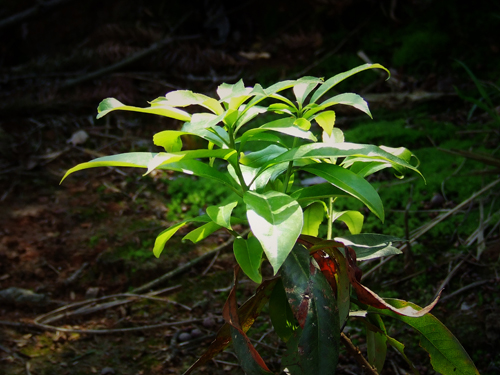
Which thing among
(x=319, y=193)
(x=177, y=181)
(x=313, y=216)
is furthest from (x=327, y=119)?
(x=177, y=181)

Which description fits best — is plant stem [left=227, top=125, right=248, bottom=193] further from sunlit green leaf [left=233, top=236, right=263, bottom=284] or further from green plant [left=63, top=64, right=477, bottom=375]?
sunlit green leaf [left=233, top=236, right=263, bottom=284]

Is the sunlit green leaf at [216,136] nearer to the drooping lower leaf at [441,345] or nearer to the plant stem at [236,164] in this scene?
the plant stem at [236,164]

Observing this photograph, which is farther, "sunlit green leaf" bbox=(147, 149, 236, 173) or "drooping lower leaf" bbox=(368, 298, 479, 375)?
"drooping lower leaf" bbox=(368, 298, 479, 375)

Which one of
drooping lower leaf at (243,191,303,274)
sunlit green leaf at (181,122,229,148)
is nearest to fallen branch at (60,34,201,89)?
sunlit green leaf at (181,122,229,148)

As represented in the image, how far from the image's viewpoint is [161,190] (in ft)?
8.12

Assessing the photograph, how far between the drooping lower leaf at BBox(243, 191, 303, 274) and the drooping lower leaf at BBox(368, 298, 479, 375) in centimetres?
35

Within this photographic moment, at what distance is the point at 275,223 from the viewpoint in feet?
2.47

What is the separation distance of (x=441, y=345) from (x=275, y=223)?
518mm

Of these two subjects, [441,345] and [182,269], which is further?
[182,269]

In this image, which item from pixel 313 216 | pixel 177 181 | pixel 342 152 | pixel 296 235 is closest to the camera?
pixel 296 235

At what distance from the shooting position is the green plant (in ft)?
2.67

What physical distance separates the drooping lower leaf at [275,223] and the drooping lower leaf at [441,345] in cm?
35

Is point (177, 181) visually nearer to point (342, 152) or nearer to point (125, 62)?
point (125, 62)

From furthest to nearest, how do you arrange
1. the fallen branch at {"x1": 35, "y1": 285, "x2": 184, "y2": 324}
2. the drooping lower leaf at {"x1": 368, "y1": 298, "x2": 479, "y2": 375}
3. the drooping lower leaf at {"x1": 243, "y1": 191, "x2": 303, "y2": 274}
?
the fallen branch at {"x1": 35, "y1": 285, "x2": 184, "y2": 324} → the drooping lower leaf at {"x1": 368, "y1": 298, "x2": 479, "y2": 375} → the drooping lower leaf at {"x1": 243, "y1": 191, "x2": 303, "y2": 274}
